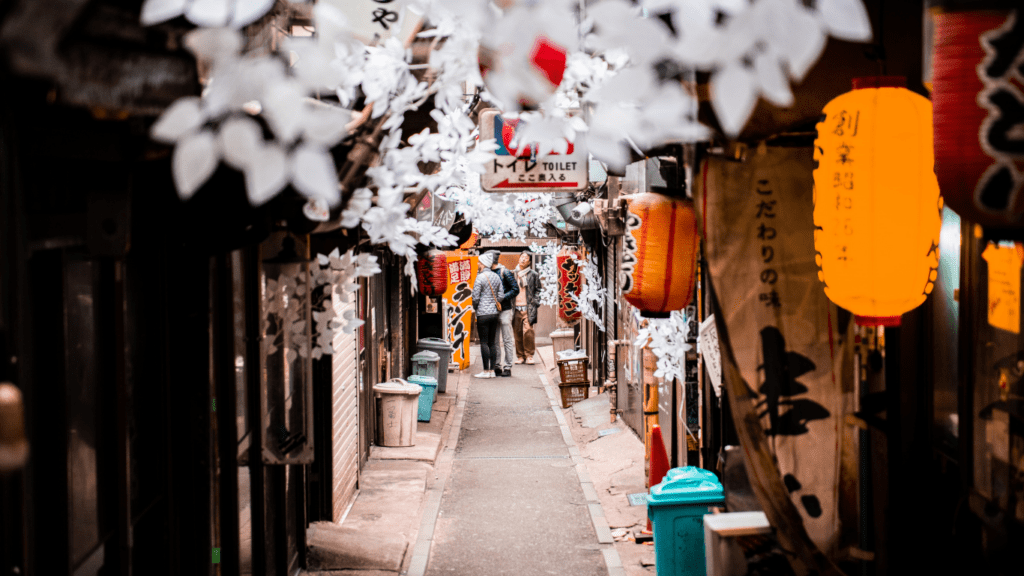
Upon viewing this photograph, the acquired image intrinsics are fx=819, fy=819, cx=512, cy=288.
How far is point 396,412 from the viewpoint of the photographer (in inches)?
546

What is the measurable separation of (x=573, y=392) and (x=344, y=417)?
28.0 ft

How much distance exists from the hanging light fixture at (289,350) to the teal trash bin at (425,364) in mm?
10604

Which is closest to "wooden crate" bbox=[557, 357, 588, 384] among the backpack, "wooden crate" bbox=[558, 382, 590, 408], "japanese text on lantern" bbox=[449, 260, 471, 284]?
"wooden crate" bbox=[558, 382, 590, 408]

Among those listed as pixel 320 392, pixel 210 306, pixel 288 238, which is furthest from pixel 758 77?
pixel 320 392

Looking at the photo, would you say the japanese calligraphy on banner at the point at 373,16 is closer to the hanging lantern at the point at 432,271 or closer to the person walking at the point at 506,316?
the hanging lantern at the point at 432,271

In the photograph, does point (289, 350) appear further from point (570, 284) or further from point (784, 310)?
point (570, 284)

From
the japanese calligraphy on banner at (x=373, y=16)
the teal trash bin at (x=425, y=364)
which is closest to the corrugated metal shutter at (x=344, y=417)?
the japanese calligraphy on banner at (x=373, y=16)

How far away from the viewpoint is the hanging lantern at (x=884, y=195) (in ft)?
11.4

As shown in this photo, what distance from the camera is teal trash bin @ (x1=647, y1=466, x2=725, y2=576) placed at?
292 inches

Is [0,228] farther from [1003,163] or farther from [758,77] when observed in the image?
[1003,163]

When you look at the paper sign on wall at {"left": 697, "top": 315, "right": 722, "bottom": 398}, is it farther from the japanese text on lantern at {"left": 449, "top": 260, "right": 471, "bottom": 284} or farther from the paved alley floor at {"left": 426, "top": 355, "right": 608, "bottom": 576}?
the japanese text on lantern at {"left": 449, "top": 260, "right": 471, "bottom": 284}

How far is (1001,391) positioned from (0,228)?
13.7 feet

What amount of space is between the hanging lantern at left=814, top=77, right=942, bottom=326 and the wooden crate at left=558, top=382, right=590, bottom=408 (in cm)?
1482

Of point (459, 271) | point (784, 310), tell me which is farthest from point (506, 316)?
point (784, 310)
